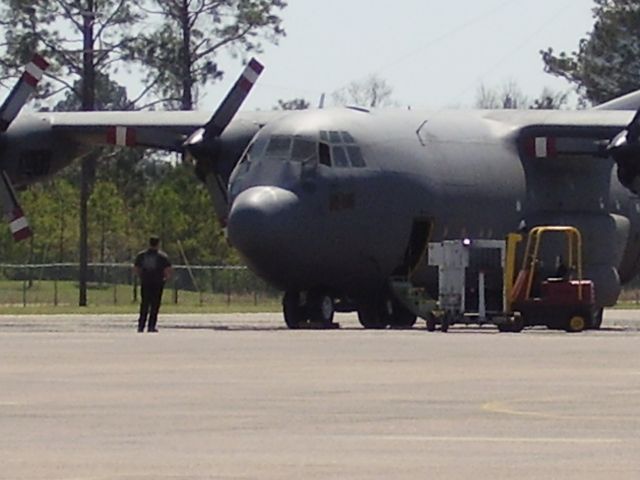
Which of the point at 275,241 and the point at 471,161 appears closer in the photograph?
the point at 275,241

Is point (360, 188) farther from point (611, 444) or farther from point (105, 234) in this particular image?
point (105, 234)

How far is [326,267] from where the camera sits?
36.8 m

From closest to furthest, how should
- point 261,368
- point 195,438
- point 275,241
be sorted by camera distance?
point 195,438 → point 261,368 → point 275,241

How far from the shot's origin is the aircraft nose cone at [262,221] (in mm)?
35344

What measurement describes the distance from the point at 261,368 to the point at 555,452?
30.0 ft

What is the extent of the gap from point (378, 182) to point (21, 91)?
757cm

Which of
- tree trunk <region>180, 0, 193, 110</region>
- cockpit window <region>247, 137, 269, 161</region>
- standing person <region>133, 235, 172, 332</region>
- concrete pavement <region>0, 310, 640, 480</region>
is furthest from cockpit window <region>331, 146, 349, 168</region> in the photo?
tree trunk <region>180, 0, 193, 110</region>

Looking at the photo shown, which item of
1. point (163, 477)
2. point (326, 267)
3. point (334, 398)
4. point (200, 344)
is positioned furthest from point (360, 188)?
point (163, 477)

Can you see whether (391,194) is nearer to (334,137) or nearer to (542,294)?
(334,137)

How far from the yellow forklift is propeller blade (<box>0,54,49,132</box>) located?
30.4ft

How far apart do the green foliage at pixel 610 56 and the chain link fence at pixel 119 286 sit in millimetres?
28171

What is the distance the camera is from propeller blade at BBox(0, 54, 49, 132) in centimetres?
4031

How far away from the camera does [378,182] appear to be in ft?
121

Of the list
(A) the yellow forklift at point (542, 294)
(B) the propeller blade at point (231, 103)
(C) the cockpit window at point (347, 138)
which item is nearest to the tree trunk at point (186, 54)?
(B) the propeller blade at point (231, 103)
